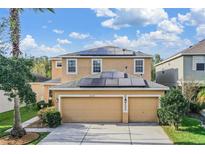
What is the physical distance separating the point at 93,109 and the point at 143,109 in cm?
323

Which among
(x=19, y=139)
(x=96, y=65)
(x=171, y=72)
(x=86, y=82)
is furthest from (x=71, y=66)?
(x=19, y=139)

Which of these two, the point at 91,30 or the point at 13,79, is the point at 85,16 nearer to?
the point at 91,30

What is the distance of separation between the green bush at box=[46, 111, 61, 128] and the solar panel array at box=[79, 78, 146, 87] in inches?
112

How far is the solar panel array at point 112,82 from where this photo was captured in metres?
20.2

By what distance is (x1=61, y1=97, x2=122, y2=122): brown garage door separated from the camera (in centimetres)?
→ 2020

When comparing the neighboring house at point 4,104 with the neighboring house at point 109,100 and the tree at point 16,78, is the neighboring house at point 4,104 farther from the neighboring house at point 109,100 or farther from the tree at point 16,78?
the tree at point 16,78

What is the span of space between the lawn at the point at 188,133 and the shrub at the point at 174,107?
561 mm

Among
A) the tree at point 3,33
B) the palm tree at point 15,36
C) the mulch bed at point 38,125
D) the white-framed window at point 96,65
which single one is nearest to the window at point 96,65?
the white-framed window at point 96,65

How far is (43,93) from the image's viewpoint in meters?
29.4

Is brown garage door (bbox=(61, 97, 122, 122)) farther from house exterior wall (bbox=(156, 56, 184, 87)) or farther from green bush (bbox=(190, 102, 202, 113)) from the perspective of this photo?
house exterior wall (bbox=(156, 56, 184, 87))

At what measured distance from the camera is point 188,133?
53.5 feet

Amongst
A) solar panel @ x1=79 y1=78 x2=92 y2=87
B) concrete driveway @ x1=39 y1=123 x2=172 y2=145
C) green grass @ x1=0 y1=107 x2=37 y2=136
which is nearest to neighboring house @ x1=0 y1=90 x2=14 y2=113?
green grass @ x1=0 y1=107 x2=37 y2=136

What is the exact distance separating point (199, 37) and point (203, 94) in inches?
299
